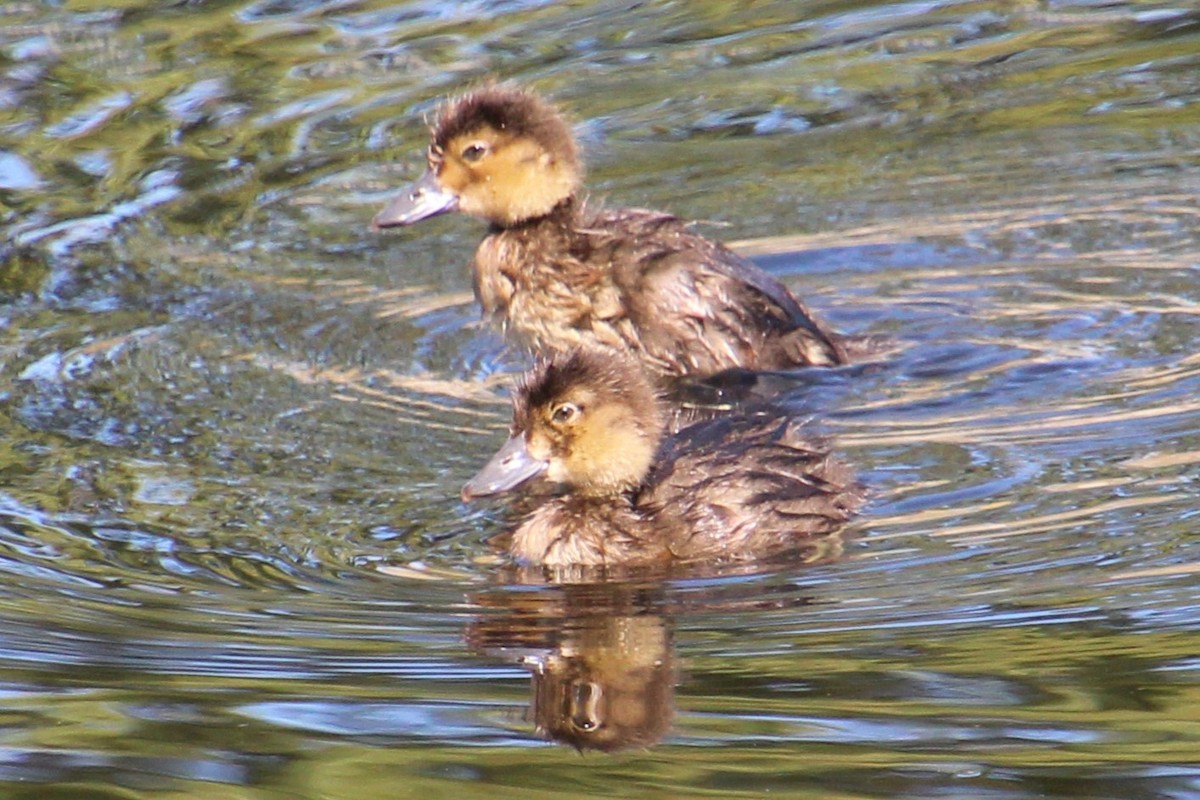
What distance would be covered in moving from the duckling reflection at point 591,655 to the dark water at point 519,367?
0.05ft

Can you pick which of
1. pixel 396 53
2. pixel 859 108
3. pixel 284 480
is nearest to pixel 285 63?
pixel 396 53

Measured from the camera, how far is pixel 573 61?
8.95 m

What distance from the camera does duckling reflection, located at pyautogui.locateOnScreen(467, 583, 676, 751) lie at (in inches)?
143

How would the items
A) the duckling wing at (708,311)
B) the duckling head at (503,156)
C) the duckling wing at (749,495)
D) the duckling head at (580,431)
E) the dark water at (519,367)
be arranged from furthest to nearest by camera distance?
the duckling head at (503,156) < the duckling wing at (708,311) < the duckling head at (580,431) < the duckling wing at (749,495) < the dark water at (519,367)

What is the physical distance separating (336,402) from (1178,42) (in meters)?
4.15

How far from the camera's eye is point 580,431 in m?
5.14

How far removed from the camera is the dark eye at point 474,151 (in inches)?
266

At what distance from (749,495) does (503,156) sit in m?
2.08

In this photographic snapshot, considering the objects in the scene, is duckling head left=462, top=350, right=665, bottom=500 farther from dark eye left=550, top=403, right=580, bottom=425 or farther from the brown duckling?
the brown duckling

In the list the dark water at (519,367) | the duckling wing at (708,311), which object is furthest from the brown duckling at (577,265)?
the dark water at (519,367)

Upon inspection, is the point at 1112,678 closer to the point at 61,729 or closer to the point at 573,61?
the point at 61,729

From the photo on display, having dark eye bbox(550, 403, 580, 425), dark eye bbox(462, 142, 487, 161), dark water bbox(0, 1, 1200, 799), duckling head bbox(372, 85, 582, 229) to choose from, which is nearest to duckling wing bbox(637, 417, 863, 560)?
dark water bbox(0, 1, 1200, 799)

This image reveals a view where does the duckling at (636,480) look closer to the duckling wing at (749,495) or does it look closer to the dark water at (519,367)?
the duckling wing at (749,495)

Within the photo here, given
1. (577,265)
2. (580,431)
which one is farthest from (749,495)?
(577,265)
